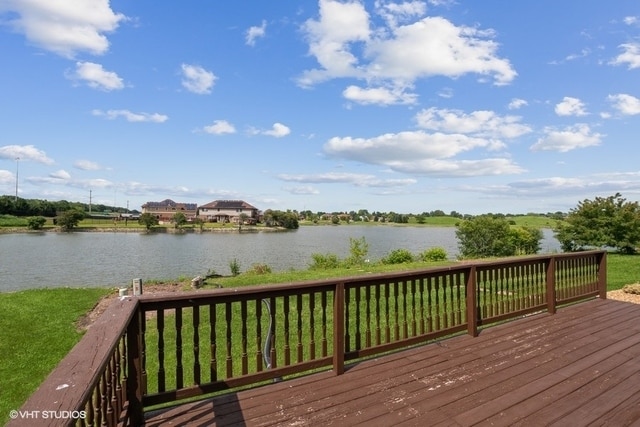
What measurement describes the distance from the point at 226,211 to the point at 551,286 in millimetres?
89805

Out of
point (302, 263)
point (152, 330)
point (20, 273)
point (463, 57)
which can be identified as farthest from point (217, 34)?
point (20, 273)

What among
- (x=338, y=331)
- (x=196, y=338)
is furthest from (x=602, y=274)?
(x=196, y=338)

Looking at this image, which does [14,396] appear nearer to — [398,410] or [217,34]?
[398,410]

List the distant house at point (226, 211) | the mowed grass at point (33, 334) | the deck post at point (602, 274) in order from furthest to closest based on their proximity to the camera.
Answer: the distant house at point (226, 211)
the deck post at point (602, 274)
the mowed grass at point (33, 334)

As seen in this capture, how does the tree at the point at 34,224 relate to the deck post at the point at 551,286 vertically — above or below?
above

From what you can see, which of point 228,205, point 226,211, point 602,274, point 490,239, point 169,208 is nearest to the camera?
point 602,274

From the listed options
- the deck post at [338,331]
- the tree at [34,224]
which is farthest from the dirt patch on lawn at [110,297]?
the tree at [34,224]

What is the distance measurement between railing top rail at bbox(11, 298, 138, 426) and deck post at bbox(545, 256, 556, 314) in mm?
5361

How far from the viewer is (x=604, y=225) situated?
667 inches

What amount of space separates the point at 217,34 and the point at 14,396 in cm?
872

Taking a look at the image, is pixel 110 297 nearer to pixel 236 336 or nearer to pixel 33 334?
pixel 33 334

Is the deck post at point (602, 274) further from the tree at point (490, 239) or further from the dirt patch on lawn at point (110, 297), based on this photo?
the tree at point (490, 239)

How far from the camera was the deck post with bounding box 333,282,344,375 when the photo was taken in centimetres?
312

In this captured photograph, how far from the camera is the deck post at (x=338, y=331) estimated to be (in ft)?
10.2
